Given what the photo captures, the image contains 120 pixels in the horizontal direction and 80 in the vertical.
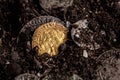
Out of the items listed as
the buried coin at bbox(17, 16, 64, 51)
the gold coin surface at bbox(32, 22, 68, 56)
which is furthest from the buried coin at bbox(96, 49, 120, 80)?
the buried coin at bbox(17, 16, 64, 51)

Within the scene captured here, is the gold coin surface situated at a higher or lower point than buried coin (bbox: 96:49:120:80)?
higher

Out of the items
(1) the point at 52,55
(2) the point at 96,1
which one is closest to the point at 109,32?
(2) the point at 96,1

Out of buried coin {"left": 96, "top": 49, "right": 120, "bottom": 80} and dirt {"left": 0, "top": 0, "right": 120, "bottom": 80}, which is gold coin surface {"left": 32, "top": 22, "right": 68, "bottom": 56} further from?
buried coin {"left": 96, "top": 49, "right": 120, "bottom": 80}

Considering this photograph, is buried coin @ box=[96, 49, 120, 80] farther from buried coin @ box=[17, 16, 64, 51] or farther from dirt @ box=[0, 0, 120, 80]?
buried coin @ box=[17, 16, 64, 51]

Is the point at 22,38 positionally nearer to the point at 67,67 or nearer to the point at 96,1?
the point at 67,67

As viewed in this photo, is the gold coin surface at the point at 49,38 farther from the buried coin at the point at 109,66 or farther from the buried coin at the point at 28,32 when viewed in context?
the buried coin at the point at 109,66

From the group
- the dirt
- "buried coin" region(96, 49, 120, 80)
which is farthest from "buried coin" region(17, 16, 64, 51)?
"buried coin" region(96, 49, 120, 80)

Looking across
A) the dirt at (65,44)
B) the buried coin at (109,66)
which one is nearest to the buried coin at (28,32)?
the dirt at (65,44)
